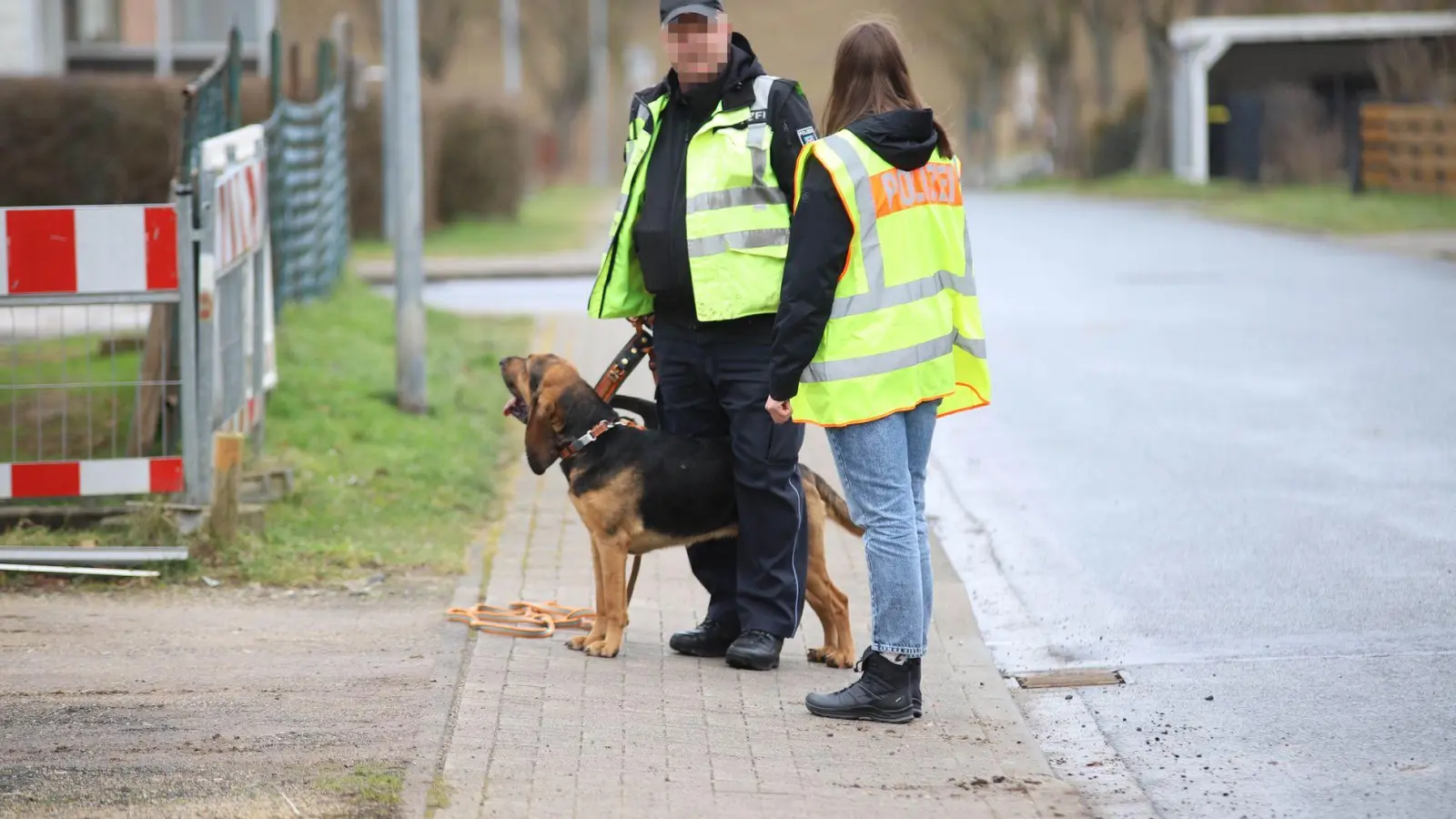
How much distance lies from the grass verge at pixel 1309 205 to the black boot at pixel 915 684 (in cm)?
1893

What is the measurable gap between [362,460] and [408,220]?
6.79ft

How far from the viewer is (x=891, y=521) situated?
498cm

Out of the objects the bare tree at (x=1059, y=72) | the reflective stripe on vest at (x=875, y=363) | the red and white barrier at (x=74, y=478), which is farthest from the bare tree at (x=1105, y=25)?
the reflective stripe on vest at (x=875, y=363)

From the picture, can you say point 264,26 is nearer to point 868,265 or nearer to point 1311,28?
point 868,265

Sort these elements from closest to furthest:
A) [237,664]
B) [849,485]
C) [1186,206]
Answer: [849,485], [237,664], [1186,206]

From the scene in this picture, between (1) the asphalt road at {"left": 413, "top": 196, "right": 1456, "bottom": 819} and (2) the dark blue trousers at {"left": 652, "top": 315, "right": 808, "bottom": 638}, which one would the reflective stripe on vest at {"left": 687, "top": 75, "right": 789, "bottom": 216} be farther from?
(1) the asphalt road at {"left": 413, "top": 196, "right": 1456, "bottom": 819}

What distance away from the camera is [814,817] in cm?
413

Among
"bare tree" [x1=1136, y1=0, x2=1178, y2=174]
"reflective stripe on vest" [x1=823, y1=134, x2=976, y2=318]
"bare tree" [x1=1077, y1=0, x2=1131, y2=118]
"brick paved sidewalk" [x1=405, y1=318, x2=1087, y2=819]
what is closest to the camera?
"brick paved sidewalk" [x1=405, y1=318, x2=1087, y2=819]

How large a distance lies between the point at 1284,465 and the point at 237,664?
5.23m

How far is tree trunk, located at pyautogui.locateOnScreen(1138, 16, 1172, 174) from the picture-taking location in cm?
4288

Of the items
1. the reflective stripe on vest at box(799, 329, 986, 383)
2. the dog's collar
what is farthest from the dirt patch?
the reflective stripe on vest at box(799, 329, 986, 383)

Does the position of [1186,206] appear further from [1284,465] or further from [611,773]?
[611,773]

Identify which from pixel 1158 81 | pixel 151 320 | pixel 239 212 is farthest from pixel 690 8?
pixel 1158 81

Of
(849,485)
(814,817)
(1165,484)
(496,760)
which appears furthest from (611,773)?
(1165,484)
